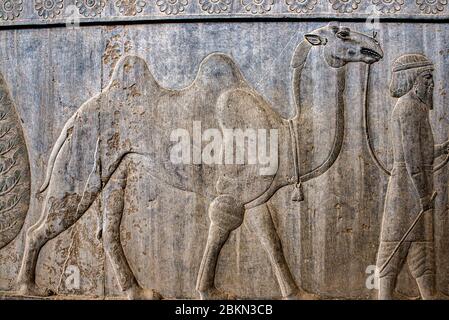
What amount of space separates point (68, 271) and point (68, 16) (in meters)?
2.25

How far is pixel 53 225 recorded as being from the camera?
4984 mm

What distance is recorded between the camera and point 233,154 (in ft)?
16.0

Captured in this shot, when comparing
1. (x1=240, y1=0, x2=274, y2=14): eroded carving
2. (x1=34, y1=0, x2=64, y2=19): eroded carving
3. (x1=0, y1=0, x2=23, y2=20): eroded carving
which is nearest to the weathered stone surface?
(x1=240, y1=0, x2=274, y2=14): eroded carving

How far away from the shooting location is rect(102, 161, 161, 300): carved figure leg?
194 inches

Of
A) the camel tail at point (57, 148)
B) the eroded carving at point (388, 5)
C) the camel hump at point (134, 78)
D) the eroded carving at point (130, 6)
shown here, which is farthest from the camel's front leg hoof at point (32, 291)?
the eroded carving at point (388, 5)

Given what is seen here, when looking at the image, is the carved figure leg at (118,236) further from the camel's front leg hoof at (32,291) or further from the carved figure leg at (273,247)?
the carved figure leg at (273,247)

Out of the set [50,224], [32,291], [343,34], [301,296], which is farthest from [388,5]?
[32,291]

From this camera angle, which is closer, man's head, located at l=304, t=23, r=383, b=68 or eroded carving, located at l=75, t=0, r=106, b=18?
man's head, located at l=304, t=23, r=383, b=68

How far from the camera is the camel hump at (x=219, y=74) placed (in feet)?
16.0

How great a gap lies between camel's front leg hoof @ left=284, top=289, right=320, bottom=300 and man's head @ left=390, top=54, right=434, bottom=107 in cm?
182

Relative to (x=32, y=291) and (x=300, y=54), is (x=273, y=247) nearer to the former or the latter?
(x=300, y=54)

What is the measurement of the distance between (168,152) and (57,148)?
983mm

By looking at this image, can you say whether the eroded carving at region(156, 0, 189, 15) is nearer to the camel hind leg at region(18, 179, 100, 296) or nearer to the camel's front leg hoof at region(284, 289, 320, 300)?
the camel hind leg at region(18, 179, 100, 296)

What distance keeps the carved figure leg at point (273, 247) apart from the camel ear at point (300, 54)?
1.24 meters
